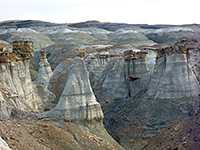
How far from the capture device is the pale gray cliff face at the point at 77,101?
1661 cm

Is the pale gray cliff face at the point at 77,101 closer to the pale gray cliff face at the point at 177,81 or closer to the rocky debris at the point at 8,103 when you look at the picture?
the rocky debris at the point at 8,103

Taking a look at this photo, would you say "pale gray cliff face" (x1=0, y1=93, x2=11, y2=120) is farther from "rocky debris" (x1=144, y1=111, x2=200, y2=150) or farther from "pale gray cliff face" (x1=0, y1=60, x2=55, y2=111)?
"rocky debris" (x1=144, y1=111, x2=200, y2=150)

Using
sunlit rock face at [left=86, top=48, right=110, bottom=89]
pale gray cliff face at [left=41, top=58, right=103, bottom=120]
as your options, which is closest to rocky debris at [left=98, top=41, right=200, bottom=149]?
pale gray cliff face at [left=41, top=58, right=103, bottom=120]

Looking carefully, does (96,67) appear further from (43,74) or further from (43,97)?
(43,97)

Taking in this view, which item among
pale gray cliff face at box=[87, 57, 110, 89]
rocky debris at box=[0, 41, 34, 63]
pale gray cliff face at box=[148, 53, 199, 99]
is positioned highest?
rocky debris at box=[0, 41, 34, 63]

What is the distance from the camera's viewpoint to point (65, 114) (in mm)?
16531

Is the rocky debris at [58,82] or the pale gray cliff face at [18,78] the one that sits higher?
the pale gray cliff face at [18,78]

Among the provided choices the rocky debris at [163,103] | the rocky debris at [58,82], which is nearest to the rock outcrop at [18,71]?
the rocky debris at [163,103]

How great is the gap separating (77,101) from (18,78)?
225 inches

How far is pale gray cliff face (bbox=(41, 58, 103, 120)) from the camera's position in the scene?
16609 mm

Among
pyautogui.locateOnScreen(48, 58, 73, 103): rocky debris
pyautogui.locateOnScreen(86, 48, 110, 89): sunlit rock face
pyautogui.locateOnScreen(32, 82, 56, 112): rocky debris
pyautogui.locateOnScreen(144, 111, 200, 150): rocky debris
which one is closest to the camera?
pyautogui.locateOnScreen(144, 111, 200, 150): rocky debris

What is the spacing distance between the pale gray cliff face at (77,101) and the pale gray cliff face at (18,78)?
4550 mm

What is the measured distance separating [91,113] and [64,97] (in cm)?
185

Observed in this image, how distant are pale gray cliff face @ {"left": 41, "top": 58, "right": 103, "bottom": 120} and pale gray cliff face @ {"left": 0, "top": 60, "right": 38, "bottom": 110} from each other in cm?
455
